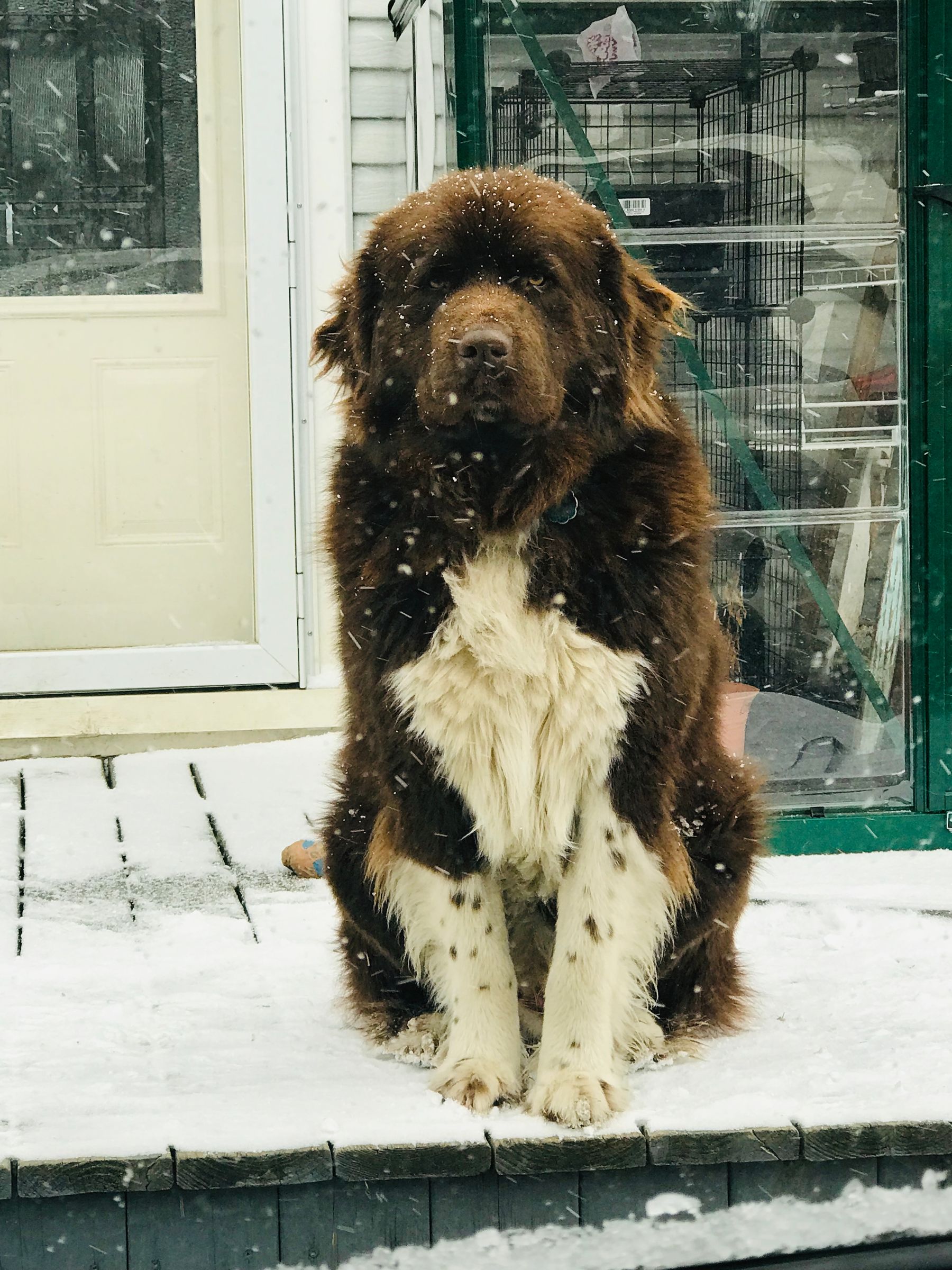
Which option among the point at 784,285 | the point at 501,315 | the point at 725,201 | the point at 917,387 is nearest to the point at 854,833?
the point at 917,387

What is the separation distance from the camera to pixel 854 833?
14.3ft

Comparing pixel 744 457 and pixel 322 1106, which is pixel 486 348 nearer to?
pixel 322 1106

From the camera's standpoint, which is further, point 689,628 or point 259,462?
point 259,462

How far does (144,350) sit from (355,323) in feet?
9.86

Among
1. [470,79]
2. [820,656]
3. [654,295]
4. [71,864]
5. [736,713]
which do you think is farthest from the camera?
[820,656]

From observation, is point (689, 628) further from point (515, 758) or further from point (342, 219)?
point (342, 219)

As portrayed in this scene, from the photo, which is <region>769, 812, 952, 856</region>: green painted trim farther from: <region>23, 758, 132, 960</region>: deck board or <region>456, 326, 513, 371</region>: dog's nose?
<region>456, 326, 513, 371</region>: dog's nose

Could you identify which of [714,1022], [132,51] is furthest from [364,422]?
[132,51]

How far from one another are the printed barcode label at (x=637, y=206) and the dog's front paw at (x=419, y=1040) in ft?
7.95

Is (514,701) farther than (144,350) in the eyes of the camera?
No

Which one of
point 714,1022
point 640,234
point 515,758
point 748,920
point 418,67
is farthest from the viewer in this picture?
point 418,67

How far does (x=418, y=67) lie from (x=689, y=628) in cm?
331

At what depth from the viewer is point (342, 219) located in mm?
5340

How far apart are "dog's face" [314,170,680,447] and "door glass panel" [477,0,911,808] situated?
1626 mm
